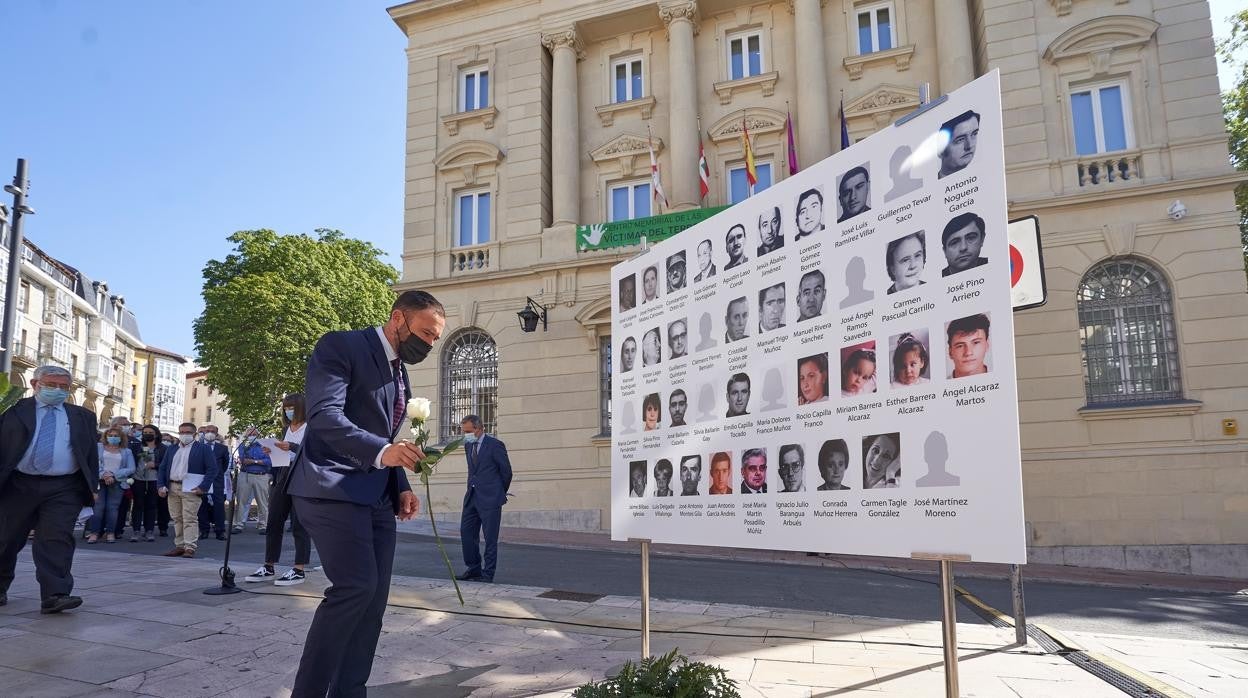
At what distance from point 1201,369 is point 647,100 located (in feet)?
40.9

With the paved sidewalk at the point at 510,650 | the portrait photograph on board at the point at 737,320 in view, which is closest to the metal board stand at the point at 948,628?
the paved sidewalk at the point at 510,650

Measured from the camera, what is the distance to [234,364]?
28.7 m

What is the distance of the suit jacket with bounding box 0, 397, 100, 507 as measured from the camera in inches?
234

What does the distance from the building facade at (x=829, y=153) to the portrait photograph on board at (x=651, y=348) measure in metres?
10.4

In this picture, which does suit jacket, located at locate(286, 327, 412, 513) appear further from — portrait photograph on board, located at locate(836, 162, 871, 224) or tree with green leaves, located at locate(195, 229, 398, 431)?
tree with green leaves, located at locate(195, 229, 398, 431)

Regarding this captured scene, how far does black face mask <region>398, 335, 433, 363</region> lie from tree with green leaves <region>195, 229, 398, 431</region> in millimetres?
26611

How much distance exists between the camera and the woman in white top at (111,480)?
37.6 feet

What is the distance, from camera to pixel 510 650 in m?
4.98

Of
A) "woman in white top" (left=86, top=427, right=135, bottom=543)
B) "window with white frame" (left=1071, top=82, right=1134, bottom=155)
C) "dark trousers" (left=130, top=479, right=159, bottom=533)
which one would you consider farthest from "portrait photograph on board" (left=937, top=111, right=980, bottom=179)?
"window with white frame" (left=1071, top=82, right=1134, bottom=155)

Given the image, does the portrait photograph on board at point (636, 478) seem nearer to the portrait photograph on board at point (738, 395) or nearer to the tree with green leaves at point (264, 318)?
the portrait photograph on board at point (738, 395)

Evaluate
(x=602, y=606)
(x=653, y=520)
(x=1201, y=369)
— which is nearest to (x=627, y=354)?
(x=653, y=520)

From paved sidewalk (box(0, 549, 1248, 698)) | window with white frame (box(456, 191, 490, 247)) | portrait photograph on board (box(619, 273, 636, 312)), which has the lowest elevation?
paved sidewalk (box(0, 549, 1248, 698))

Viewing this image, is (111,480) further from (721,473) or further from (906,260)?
(906,260)

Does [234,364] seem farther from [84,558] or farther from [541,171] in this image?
[84,558]
